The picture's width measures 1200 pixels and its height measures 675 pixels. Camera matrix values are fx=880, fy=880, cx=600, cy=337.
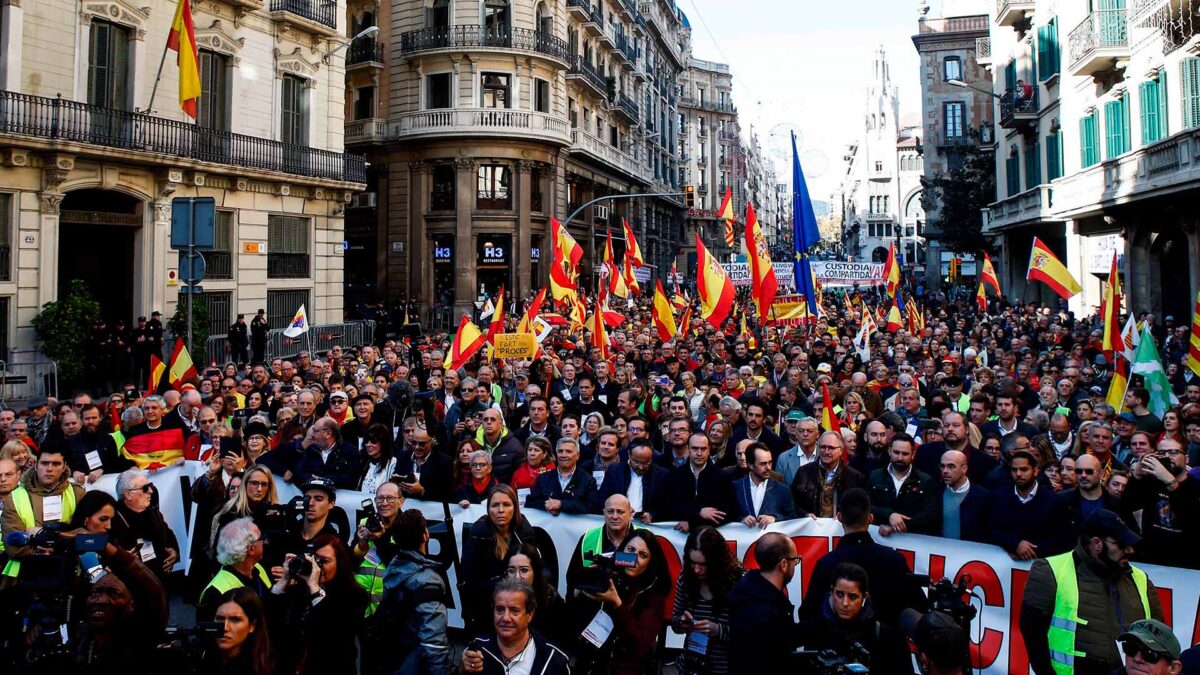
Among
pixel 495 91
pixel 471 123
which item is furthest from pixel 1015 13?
pixel 471 123

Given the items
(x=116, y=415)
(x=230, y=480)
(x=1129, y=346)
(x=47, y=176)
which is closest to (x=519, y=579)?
(x=230, y=480)

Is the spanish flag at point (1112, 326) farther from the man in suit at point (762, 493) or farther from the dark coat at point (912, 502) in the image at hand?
the man in suit at point (762, 493)

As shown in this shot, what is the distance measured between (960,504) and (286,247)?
78.1 ft

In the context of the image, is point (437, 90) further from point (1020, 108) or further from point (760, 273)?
point (760, 273)

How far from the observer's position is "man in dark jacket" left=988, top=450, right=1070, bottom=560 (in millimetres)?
5770

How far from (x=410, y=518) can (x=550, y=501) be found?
1.90 metres

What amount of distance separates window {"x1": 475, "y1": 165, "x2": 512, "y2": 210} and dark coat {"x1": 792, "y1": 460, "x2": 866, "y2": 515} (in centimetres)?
3233

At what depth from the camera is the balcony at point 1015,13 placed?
30.9m

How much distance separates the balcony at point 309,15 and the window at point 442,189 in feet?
35.3

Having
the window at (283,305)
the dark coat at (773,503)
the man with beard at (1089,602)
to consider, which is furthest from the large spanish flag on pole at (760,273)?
the window at (283,305)

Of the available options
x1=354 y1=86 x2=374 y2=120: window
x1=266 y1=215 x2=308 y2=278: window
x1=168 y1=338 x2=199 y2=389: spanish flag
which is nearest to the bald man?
x1=168 y1=338 x2=199 y2=389: spanish flag

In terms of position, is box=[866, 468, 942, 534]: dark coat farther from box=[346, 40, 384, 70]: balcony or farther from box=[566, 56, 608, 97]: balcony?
box=[566, 56, 608, 97]: balcony

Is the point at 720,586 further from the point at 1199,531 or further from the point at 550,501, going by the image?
the point at 1199,531

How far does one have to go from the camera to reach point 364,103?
3959 centimetres
